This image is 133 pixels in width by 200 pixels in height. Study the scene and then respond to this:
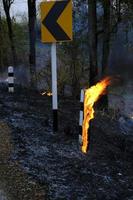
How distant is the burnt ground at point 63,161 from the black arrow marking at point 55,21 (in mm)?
1981

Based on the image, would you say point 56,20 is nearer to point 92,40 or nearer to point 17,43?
point 92,40

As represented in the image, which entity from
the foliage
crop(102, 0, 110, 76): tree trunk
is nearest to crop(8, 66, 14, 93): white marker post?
crop(102, 0, 110, 76): tree trunk

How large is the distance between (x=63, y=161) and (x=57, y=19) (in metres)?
2.97

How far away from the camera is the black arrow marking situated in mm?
10160

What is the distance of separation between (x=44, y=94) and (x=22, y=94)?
1160 millimetres

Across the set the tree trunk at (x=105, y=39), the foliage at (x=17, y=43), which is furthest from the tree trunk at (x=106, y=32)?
the foliage at (x=17, y=43)

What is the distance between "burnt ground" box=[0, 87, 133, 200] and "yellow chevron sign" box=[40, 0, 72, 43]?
6.55 feet

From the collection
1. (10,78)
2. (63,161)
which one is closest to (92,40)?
(10,78)

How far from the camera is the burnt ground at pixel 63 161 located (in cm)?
735

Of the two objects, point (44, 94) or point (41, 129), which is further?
point (44, 94)

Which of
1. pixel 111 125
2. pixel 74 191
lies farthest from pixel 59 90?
pixel 74 191

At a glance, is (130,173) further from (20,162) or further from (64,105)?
(64,105)

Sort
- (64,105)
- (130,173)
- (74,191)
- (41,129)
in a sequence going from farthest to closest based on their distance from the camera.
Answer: (64,105), (41,129), (130,173), (74,191)

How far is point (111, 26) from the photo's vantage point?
2103cm
